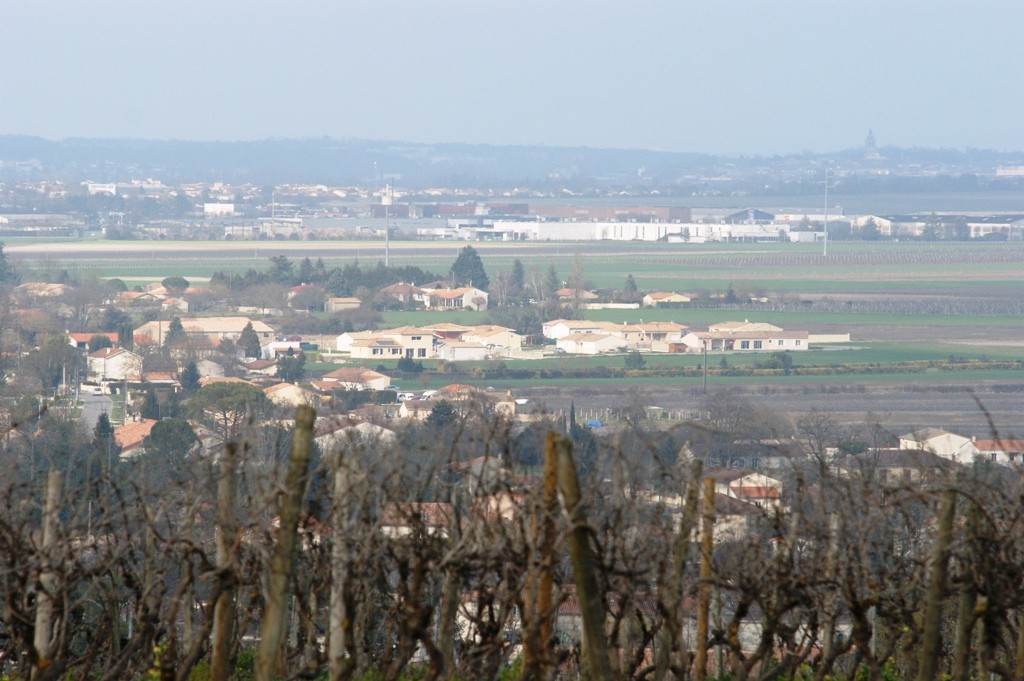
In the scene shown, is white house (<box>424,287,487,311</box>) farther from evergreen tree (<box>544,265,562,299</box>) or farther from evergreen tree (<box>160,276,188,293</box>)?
evergreen tree (<box>160,276,188,293</box>)

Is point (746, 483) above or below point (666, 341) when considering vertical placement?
above

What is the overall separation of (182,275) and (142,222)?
Answer: 102ft

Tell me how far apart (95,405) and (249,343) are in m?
7.72

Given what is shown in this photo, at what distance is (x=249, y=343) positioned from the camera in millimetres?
28953

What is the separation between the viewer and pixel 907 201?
3578 inches

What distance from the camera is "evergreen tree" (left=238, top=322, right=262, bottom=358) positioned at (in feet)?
94.0

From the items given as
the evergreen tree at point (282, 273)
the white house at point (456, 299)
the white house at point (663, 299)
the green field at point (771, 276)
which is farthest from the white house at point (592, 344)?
the evergreen tree at point (282, 273)

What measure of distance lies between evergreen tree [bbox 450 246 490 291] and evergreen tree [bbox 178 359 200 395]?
19.0 m

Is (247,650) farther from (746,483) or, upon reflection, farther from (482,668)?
(746,483)

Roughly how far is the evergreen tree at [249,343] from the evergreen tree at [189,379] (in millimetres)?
4073

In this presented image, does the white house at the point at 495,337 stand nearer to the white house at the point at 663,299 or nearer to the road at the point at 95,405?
the white house at the point at 663,299

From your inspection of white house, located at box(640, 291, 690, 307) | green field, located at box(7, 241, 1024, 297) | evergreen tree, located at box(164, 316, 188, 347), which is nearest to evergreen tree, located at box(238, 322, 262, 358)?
evergreen tree, located at box(164, 316, 188, 347)

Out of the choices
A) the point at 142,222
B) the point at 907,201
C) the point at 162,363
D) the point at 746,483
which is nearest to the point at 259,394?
the point at 162,363

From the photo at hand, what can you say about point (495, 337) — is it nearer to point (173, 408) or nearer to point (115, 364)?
point (115, 364)
